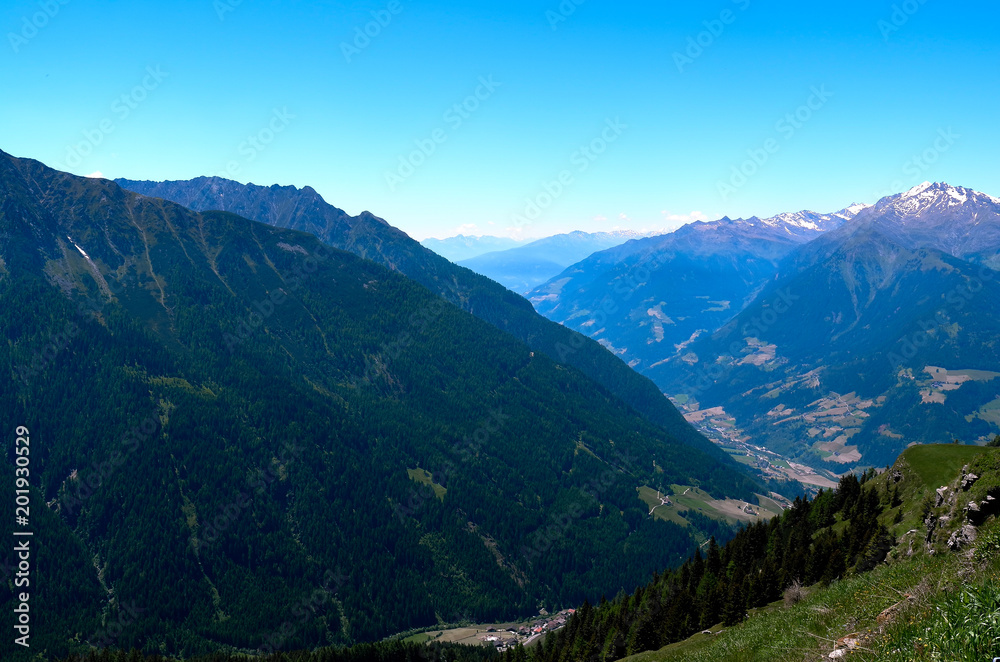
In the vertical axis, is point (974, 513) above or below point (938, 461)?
above

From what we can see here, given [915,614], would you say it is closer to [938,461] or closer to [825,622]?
[825,622]

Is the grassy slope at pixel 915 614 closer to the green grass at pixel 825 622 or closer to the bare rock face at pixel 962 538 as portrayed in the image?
the green grass at pixel 825 622

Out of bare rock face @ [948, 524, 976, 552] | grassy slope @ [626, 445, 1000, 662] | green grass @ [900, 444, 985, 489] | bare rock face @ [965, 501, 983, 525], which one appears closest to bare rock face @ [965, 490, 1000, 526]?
bare rock face @ [965, 501, 983, 525]

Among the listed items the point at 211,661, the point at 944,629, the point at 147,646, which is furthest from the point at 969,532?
the point at 147,646

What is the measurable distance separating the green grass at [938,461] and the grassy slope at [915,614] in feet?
81.3

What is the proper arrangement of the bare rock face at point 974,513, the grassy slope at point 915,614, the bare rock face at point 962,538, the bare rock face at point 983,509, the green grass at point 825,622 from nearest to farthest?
the grassy slope at point 915,614, the green grass at point 825,622, the bare rock face at point 962,538, the bare rock face at point 983,509, the bare rock face at point 974,513

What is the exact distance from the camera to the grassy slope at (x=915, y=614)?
21578 mm

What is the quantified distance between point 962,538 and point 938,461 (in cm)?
5335

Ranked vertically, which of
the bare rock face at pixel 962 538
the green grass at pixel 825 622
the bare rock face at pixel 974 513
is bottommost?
the green grass at pixel 825 622

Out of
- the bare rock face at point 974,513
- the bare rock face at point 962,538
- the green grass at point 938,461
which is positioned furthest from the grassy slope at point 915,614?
the green grass at point 938,461

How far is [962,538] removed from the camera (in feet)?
147

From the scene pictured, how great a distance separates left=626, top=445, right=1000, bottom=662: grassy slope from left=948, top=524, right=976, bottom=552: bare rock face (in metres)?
0.84

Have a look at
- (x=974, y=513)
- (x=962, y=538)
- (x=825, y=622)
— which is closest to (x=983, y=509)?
(x=974, y=513)

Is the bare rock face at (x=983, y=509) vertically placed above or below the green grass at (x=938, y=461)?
above
